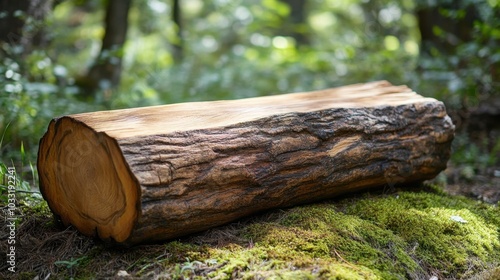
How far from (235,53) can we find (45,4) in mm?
4264

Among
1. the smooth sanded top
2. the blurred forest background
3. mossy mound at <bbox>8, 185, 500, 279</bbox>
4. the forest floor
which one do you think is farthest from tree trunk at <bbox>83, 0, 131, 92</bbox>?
mossy mound at <bbox>8, 185, 500, 279</bbox>

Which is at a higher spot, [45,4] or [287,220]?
[45,4]

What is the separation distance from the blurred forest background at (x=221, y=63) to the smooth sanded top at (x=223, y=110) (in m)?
1.11

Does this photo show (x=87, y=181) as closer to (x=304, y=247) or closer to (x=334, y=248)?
(x=304, y=247)

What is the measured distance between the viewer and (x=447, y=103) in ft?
20.0

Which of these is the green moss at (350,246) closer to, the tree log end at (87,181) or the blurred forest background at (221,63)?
the tree log end at (87,181)

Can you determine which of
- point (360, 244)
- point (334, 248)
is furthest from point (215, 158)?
point (360, 244)

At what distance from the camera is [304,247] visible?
2.66 m

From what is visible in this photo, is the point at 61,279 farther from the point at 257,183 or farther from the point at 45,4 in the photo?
the point at 45,4

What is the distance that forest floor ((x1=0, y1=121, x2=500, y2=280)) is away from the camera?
2.45 m

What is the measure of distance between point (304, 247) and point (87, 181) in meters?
1.31

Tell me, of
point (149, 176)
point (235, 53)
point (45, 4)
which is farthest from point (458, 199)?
point (235, 53)

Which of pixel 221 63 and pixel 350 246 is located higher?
pixel 221 63

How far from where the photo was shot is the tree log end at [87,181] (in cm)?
244
